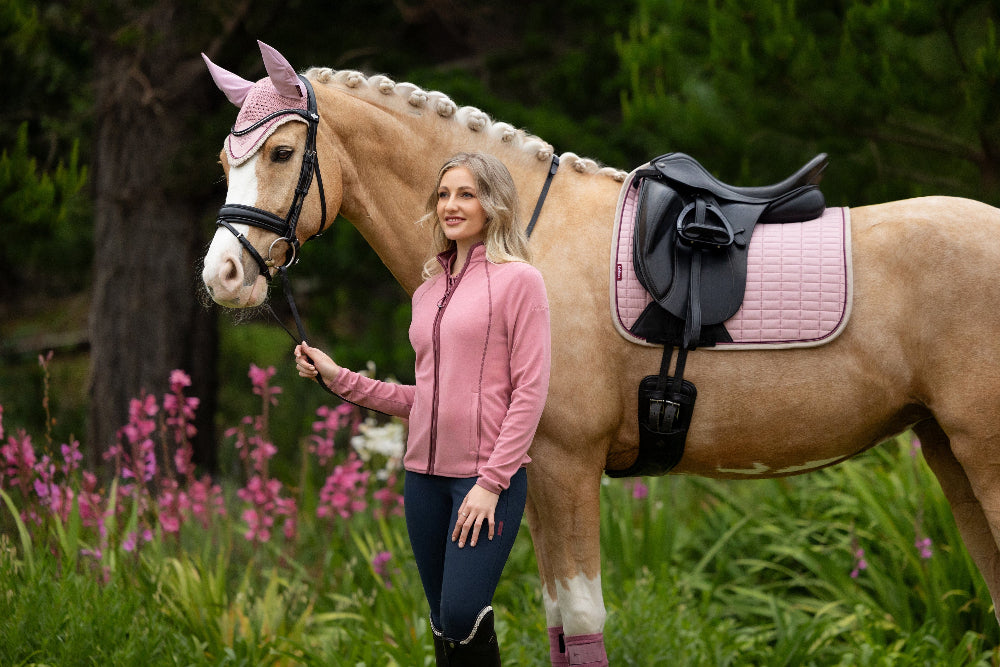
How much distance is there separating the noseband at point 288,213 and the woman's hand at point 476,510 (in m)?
0.92

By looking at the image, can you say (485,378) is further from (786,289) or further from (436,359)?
(786,289)

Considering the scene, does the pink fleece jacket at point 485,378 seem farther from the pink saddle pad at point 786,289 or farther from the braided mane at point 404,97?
the braided mane at point 404,97

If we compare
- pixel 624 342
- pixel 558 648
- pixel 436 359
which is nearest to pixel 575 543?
pixel 558 648

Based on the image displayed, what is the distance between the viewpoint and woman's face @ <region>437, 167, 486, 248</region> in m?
2.38

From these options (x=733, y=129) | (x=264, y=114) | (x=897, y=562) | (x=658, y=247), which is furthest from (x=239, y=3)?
(x=897, y=562)

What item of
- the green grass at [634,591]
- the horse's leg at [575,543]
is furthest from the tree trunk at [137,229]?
the horse's leg at [575,543]

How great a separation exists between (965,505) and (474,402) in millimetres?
1716

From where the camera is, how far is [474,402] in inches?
91.4

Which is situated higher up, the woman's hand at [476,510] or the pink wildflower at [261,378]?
the pink wildflower at [261,378]

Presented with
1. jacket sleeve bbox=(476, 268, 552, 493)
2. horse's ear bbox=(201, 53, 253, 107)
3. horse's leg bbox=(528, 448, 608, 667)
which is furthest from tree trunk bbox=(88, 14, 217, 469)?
jacket sleeve bbox=(476, 268, 552, 493)

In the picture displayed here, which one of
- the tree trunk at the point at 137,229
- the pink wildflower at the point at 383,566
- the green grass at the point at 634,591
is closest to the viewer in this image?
the green grass at the point at 634,591

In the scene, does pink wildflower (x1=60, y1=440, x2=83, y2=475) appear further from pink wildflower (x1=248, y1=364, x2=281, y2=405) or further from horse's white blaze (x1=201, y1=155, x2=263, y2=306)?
horse's white blaze (x1=201, y1=155, x2=263, y2=306)

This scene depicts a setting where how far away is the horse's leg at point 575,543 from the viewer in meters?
2.62

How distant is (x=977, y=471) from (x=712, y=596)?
2240 millimetres
